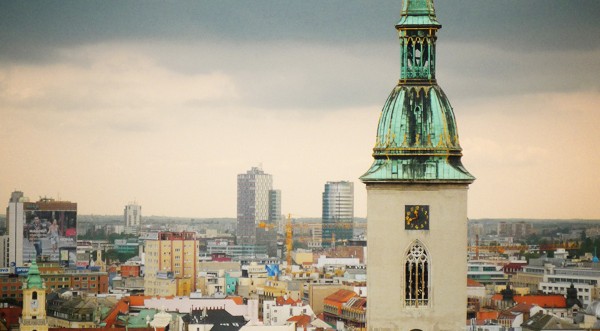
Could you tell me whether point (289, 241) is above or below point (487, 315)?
above

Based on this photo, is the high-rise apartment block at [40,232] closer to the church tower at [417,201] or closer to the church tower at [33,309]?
the church tower at [33,309]

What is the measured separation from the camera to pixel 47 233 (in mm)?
120312

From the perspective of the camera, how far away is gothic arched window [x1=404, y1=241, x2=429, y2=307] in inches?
861

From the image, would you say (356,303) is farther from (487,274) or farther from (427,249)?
(427,249)

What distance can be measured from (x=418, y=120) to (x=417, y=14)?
4.35 feet

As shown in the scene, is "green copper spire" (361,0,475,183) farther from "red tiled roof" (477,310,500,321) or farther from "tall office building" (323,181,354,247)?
"tall office building" (323,181,354,247)

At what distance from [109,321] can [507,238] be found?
1236 inches

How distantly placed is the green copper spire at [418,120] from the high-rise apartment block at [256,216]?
130298 mm

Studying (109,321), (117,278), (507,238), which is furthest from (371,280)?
(117,278)

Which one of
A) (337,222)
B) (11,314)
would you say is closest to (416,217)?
(11,314)

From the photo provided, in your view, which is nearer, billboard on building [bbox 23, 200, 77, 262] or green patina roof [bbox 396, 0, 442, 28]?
green patina roof [bbox 396, 0, 442, 28]

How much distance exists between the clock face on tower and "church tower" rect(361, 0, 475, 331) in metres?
0.01

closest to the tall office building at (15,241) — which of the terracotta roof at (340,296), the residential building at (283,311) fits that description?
the terracotta roof at (340,296)

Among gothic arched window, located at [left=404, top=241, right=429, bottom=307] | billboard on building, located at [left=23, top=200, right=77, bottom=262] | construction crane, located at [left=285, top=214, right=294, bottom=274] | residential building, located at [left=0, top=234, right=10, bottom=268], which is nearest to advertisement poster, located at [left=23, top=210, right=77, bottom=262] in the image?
billboard on building, located at [left=23, top=200, right=77, bottom=262]
